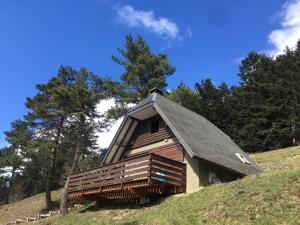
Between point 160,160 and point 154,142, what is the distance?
4.91 meters

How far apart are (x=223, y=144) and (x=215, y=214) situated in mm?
11403

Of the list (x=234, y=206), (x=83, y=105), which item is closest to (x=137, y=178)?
(x=234, y=206)

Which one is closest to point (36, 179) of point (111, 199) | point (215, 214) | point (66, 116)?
point (66, 116)

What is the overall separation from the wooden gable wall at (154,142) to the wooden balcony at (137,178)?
74.8 inches

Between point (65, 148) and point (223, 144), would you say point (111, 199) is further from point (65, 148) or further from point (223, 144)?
point (65, 148)

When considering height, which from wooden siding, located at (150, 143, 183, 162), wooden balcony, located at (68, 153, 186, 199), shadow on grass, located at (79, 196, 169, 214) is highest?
wooden siding, located at (150, 143, 183, 162)

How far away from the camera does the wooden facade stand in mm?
18703

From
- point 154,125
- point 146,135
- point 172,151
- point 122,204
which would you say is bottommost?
point 122,204

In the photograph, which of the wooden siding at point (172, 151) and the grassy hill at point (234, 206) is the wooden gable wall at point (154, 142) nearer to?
the wooden siding at point (172, 151)

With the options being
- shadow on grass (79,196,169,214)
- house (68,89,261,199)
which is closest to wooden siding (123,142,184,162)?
house (68,89,261,199)

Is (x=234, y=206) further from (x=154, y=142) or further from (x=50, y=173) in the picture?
(x=50, y=173)

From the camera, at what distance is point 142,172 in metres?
18.6

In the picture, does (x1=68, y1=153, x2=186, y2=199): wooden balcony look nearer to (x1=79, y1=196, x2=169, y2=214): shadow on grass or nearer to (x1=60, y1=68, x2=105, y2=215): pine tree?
(x1=79, y1=196, x2=169, y2=214): shadow on grass

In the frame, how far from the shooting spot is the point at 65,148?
37219mm
